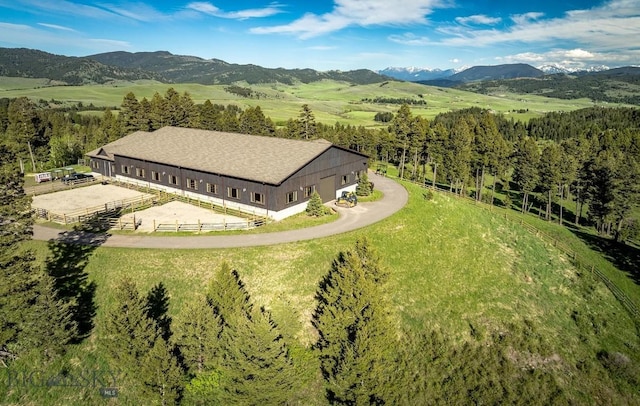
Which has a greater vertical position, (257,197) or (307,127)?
(307,127)

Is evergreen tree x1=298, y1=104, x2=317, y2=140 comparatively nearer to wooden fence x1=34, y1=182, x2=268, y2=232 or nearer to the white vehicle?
wooden fence x1=34, y1=182, x2=268, y2=232

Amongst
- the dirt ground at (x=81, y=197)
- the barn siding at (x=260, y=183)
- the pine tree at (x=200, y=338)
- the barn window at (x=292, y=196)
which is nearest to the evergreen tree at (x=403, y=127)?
the barn siding at (x=260, y=183)

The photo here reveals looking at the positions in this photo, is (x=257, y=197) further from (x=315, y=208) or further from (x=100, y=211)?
(x=100, y=211)

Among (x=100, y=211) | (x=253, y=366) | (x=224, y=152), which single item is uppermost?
(x=224, y=152)

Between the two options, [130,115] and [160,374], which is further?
[130,115]

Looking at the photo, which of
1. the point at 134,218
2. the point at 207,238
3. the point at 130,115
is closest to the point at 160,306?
the point at 207,238

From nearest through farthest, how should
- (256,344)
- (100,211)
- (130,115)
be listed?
(256,344)
(100,211)
(130,115)
